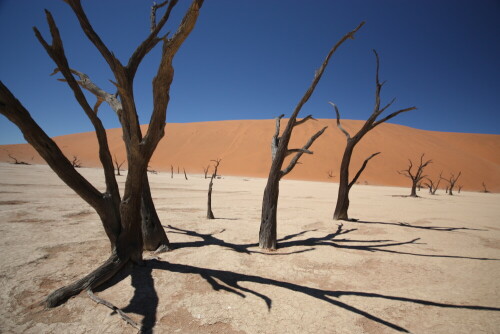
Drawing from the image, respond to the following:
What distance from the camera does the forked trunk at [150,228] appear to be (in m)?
3.78

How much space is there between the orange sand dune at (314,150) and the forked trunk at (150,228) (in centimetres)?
3306

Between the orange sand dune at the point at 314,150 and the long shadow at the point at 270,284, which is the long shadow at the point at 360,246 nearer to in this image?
the long shadow at the point at 270,284

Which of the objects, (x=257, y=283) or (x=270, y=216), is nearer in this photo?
(x=257, y=283)

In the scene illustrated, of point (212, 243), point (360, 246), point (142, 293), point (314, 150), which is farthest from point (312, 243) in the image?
point (314, 150)

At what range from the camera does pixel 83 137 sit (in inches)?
2552

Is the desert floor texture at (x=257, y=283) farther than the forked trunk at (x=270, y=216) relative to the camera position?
No

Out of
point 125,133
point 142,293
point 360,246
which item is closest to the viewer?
point 142,293

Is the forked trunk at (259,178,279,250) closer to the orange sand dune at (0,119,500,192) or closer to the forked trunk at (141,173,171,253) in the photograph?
the forked trunk at (141,173,171,253)

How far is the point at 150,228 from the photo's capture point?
3840 millimetres

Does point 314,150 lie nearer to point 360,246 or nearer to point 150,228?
point 360,246

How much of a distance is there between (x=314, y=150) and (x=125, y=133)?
42596 mm

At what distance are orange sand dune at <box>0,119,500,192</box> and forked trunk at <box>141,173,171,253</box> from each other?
1302 inches

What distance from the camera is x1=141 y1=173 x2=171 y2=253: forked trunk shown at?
3.78m

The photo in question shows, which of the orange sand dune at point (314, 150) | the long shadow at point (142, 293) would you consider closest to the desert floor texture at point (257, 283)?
the long shadow at point (142, 293)
